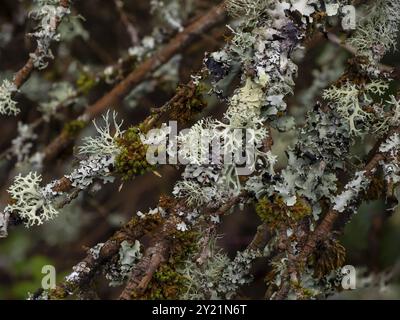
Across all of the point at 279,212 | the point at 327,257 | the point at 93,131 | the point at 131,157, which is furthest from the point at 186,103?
the point at 93,131

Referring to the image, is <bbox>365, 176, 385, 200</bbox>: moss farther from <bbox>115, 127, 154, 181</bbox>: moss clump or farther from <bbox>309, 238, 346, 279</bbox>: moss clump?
<bbox>115, 127, 154, 181</bbox>: moss clump

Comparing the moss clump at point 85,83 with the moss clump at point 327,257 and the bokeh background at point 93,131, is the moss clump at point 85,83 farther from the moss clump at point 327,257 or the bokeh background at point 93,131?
the moss clump at point 327,257

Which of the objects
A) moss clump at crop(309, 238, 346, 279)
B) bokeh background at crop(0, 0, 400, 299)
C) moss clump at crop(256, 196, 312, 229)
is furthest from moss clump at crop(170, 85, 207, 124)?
bokeh background at crop(0, 0, 400, 299)

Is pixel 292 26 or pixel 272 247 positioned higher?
pixel 292 26

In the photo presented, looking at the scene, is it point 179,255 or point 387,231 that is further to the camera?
point 387,231

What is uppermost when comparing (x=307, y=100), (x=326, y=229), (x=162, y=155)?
(x=307, y=100)
